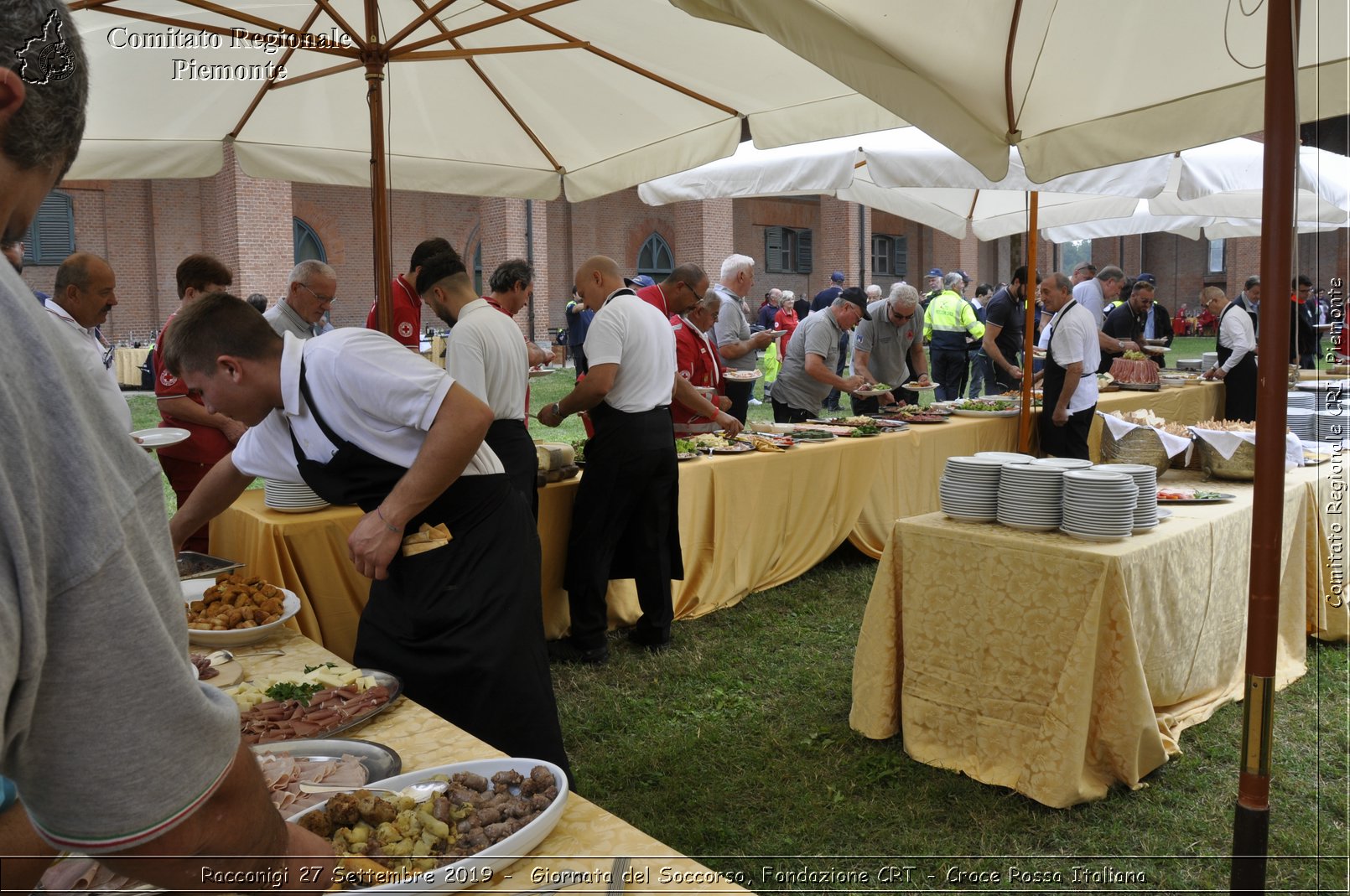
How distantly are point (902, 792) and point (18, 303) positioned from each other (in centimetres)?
295

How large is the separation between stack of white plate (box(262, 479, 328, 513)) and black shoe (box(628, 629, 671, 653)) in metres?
1.63

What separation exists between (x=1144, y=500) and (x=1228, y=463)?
1.24m

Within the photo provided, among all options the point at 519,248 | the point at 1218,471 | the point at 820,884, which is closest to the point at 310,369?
the point at 820,884

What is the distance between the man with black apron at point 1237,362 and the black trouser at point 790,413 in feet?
13.3

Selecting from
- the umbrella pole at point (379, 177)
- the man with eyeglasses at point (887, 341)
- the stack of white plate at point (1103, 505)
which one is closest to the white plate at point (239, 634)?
the umbrella pole at point (379, 177)

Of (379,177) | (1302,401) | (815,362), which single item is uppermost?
(379,177)

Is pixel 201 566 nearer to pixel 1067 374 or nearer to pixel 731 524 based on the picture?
pixel 731 524

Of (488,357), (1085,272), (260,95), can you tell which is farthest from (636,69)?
(1085,272)

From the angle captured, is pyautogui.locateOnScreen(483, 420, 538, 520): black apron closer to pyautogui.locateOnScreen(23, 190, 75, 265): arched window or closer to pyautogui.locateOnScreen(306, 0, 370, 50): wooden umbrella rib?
pyautogui.locateOnScreen(306, 0, 370, 50): wooden umbrella rib

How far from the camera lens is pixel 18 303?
1.89ft

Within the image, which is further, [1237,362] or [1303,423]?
[1237,362]

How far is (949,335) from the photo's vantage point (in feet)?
34.7

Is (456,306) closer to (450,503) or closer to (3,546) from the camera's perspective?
(450,503)

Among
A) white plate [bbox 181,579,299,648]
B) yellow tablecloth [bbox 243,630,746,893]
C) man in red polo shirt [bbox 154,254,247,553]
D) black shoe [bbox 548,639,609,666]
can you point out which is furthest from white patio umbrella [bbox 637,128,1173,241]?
yellow tablecloth [bbox 243,630,746,893]
